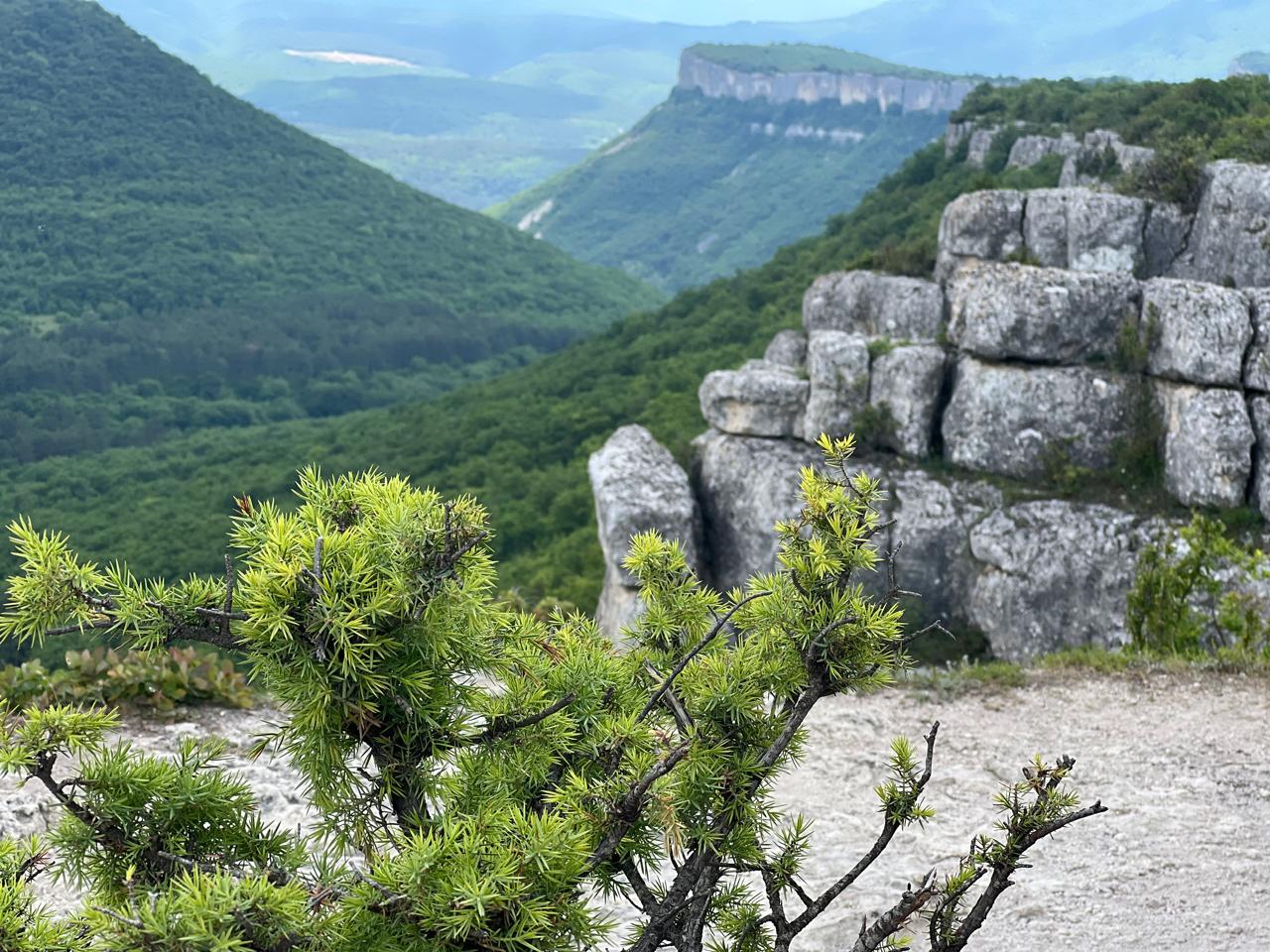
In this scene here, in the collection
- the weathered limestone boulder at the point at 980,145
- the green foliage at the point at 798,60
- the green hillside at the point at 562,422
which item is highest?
the green foliage at the point at 798,60

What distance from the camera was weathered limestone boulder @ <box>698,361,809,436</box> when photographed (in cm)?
1845

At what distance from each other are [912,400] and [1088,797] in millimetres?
9234

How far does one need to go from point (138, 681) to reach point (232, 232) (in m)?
77.2

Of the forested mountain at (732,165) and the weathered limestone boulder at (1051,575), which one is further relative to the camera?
the forested mountain at (732,165)

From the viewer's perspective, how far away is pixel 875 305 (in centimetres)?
2267

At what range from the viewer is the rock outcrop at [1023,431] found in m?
15.8

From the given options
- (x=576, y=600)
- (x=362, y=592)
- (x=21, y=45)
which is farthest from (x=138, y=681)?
(x=21, y=45)

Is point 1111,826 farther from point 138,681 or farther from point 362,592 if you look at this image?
point 138,681

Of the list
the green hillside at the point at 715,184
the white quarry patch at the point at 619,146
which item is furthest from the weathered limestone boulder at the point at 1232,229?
the white quarry patch at the point at 619,146

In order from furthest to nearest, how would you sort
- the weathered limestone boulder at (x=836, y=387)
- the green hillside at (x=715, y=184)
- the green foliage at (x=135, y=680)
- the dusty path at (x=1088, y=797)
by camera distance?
the green hillside at (x=715, y=184) < the weathered limestone boulder at (x=836, y=387) < the green foliage at (x=135, y=680) < the dusty path at (x=1088, y=797)

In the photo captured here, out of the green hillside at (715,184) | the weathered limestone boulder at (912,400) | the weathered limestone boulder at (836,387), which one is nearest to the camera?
the weathered limestone boulder at (912,400)

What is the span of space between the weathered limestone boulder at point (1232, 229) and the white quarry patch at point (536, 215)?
145922 millimetres

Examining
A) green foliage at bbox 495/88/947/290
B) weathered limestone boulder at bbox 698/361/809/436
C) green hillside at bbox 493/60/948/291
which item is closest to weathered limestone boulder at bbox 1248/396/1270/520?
weathered limestone boulder at bbox 698/361/809/436

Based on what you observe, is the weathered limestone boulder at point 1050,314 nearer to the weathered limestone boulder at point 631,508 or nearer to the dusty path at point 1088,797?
the weathered limestone boulder at point 631,508
